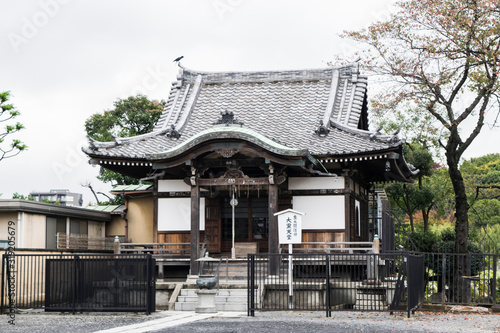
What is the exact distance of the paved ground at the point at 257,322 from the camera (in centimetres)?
1273

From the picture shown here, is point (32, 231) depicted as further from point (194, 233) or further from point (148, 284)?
point (148, 284)

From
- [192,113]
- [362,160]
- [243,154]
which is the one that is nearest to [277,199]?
[243,154]

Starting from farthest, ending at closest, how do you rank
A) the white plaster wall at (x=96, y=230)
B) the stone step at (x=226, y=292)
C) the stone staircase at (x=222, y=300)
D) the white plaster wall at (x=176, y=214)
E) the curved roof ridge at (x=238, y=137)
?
the white plaster wall at (x=96, y=230), the white plaster wall at (x=176, y=214), the curved roof ridge at (x=238, y=137), the stone step at (x=226, y=292), the stone staircase at (x=222, y=300)

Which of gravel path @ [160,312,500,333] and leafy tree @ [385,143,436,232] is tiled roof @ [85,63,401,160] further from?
leafy tree @ [385,143,436,232]

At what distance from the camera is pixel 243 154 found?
2025 centimetres

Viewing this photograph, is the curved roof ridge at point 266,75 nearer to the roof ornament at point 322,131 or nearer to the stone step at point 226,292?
the roof ornament at point 322,131

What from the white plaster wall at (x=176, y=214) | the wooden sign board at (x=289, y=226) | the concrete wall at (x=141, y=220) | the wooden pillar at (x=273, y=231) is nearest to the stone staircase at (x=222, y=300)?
the wooden pillar at (x=273, y=231)

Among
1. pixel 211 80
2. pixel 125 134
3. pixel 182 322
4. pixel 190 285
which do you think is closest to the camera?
pixel 182 322

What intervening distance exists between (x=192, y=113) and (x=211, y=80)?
2.38m

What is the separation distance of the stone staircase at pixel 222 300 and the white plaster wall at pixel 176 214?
152 inches

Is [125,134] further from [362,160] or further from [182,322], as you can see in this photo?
[182,322]

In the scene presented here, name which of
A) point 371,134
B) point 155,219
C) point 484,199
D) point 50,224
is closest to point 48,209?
point 50,224

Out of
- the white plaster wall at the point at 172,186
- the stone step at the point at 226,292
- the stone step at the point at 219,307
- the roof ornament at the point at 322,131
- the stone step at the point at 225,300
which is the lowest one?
the stone step at the point at 219,307

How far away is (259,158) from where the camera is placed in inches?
796
